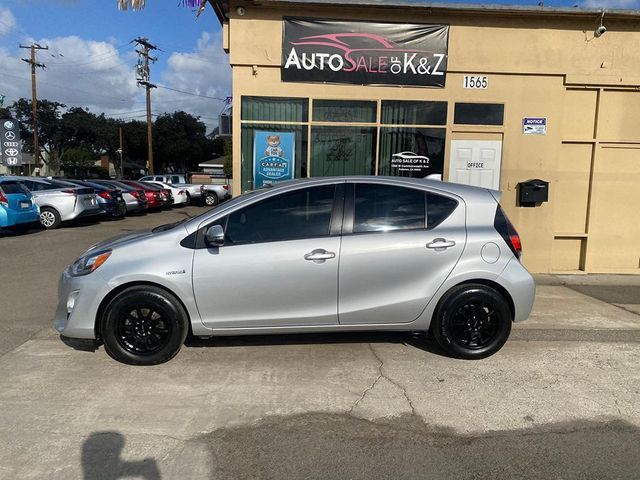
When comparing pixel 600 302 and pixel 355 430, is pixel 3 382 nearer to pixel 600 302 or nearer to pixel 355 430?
pixel 355 430

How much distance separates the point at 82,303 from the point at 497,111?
7.07 metres

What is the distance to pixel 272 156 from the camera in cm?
841

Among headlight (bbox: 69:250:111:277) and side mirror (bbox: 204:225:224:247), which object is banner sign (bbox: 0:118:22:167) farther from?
side mirror (bbox: 204:225:224:247)

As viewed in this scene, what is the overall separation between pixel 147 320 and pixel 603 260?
795 centimetres

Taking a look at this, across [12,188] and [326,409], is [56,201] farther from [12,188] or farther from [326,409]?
[326,409]

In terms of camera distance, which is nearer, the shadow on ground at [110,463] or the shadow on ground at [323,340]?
the shadow on ground at [110,463]

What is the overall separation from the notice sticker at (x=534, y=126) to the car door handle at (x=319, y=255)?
5629 mm

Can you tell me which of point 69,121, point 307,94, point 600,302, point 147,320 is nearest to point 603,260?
point 600,302

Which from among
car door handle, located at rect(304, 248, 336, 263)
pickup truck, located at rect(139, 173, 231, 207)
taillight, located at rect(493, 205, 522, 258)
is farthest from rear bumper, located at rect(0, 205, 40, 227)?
pickup truck, located at rect(139, 173, 231, 207)

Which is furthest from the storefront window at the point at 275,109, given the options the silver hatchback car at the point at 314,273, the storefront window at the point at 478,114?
the silver hatchback car at the point at 314,273

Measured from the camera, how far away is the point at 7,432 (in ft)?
11.0

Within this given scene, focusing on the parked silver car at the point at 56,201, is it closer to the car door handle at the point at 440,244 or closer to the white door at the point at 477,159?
the white door at the point at 477,159

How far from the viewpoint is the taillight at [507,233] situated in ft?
15.2

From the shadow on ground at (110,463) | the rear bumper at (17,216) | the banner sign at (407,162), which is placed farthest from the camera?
the rear bumper at (17,216)
